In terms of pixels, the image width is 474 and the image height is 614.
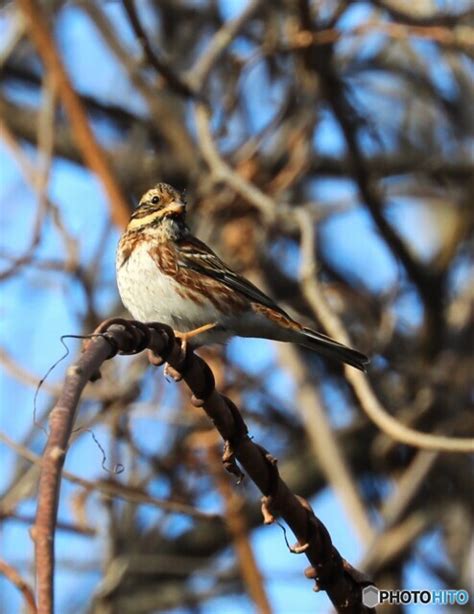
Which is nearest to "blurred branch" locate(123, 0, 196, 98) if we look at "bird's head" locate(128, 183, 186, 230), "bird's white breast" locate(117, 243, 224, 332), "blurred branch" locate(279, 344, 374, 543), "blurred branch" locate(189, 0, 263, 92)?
"blurred branch" locate(189, 0, 263, 92)

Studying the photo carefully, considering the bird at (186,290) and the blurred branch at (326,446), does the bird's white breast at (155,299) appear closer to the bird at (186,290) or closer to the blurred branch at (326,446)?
the bird at (186,290)

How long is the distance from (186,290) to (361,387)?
2.48 feet

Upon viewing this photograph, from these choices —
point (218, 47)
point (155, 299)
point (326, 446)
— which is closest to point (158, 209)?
point (155, 299)

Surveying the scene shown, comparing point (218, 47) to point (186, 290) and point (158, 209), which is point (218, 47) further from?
point (186, 290)

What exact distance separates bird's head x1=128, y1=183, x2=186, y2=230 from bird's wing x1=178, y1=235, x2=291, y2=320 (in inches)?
4.8

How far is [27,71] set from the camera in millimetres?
7914

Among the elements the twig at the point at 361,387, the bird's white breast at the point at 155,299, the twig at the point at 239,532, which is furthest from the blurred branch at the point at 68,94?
the twig at the point at 239,532

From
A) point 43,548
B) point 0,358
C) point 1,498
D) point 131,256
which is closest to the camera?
point 43,548

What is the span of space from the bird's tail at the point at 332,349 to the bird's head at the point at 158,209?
79 centimetres

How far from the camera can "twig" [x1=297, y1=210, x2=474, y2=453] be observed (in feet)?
13.2

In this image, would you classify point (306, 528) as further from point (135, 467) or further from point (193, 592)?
point (193, 592)

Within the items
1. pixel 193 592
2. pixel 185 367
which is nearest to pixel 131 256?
pixel 185 367

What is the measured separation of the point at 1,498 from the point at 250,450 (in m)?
3.53

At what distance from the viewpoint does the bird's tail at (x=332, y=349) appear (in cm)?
411
